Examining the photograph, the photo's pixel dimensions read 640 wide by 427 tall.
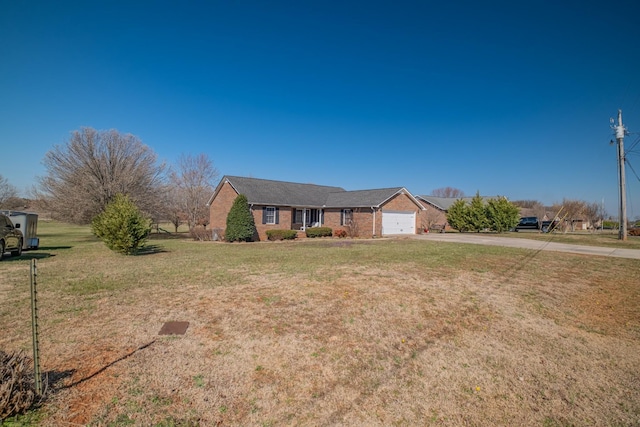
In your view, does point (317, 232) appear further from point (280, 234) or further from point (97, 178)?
point (97, 178)

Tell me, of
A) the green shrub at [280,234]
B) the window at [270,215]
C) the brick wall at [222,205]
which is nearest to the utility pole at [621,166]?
A: the green shrub at [280,234]

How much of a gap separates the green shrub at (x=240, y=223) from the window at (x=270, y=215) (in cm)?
258

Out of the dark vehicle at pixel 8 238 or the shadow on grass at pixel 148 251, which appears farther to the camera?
the shadow on grass at pixel 148 251

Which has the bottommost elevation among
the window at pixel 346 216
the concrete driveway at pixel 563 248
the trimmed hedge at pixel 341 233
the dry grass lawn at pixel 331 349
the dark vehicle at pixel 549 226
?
the dry grass lawn at pixel 331 349

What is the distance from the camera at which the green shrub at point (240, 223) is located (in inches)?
A: 893

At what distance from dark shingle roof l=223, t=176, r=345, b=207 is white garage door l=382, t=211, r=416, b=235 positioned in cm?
624

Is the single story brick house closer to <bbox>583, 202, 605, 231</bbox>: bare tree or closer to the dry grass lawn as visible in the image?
the dry grass lawn

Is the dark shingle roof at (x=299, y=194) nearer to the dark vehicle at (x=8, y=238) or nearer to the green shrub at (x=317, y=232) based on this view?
the green shrub at (x=317, y=232)

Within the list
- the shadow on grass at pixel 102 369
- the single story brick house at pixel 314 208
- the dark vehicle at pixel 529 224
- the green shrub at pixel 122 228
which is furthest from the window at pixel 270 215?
the dark vehicle at pixel 529 224

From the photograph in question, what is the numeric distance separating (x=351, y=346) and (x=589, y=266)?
12275 mm

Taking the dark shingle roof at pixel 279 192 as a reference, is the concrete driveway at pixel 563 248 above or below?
below

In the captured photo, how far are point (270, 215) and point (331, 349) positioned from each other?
21555 millimetres

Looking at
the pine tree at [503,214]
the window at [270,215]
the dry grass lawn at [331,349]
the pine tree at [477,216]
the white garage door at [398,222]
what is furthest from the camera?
the pine tree at [477,216]

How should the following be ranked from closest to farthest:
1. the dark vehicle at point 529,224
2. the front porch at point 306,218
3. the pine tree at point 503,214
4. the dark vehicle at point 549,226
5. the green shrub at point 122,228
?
the green shrub at point 122,228 → the front porch at point 306,218 → the pine tree at point 503,214 → the dark vehicle at point 549,226 → the dark vehicle at point 529,224
